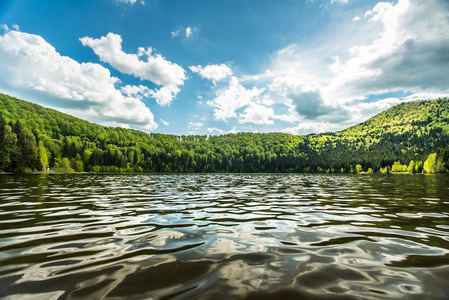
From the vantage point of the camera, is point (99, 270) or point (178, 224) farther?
point (178, 224)

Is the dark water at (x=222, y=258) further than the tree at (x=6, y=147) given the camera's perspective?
No

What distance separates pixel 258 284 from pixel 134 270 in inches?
91.1

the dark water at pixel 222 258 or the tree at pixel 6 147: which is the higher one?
the tree at pixel 6 147

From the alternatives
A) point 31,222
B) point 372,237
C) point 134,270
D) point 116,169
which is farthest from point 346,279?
point 116,169

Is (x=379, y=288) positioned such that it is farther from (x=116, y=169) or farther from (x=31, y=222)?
(x=116, y=169)

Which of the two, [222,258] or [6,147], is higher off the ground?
[6,147]

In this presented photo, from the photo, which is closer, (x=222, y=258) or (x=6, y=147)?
(x=222, y=258)

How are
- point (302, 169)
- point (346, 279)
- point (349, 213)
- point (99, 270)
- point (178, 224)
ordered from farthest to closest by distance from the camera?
point (302, 169) < point (349, 213) < point (178, 224) < point (99, 270) < point (346, 279)

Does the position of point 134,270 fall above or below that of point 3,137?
below

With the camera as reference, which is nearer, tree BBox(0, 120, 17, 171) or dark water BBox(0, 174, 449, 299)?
dark water BBox(0, 174, 449, 299)

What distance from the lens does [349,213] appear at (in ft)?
33.8

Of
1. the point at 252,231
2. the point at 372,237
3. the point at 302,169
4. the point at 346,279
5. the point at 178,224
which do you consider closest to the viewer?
the point at 346,279

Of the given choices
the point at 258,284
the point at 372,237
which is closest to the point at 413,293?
the point at 258,284

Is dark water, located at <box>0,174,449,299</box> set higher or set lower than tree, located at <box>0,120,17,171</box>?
lower
